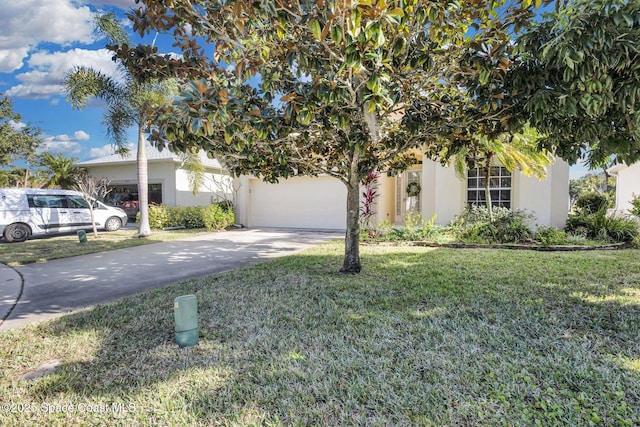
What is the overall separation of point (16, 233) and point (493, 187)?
56.0 feet

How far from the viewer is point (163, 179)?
18375mm

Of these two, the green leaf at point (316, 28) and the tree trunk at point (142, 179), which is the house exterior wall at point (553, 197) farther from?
the tree trunk at point (142, 179)

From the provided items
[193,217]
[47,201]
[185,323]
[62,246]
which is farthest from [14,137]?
[185,323]

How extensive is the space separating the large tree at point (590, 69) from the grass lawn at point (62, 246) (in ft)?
35.1

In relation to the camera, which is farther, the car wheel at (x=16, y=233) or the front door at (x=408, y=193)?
the front door at (x=408, y=193)

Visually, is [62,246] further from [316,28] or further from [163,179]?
[316,28]

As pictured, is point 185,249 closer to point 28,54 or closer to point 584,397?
point 584,397

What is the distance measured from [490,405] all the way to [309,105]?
3141 millimetres

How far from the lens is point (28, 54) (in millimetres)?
14383

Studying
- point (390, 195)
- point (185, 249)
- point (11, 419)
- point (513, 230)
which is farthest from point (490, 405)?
point (390, 195)

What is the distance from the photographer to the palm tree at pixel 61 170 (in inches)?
801

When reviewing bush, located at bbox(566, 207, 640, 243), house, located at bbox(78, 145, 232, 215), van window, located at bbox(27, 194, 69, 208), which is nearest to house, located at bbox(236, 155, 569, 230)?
bush, located at bbox(566, 207, 640, 243)

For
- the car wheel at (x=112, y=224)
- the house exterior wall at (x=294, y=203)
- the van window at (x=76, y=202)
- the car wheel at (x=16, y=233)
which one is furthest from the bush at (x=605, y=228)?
the car wheel at (x=16, y=233)

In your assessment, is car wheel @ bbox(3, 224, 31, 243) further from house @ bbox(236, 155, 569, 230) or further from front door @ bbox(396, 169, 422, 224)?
front door @ bbox(396, 169, 422, 224)
